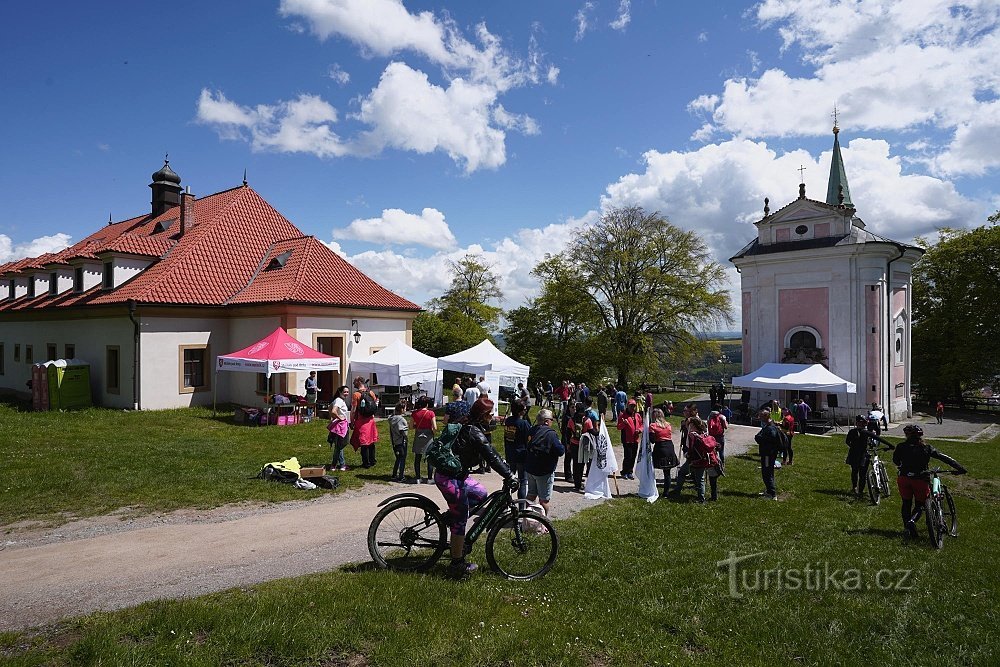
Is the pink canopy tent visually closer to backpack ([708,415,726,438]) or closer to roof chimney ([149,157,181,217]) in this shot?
backpack ([708,415,726,438])

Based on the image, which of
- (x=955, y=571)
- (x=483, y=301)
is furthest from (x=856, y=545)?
(x=483, y=301)

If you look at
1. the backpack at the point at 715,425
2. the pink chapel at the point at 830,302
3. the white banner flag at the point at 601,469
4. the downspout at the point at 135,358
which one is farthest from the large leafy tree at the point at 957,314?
the downspout at the point at 135,358

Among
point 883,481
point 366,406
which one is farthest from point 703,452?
point 366,406

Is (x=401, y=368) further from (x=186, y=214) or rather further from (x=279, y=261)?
(x=186, y=214)

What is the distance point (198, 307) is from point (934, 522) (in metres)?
22.1

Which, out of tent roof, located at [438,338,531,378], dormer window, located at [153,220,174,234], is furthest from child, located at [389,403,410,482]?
dormer window, located at [153,220,174,234]

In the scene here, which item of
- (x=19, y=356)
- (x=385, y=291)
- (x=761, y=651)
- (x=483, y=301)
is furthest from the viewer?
(x=483, y=301)

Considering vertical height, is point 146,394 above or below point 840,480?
above

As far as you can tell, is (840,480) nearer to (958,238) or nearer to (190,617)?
(190,617)

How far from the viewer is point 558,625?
14.5 ft

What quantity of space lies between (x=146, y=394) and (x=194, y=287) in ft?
14.6

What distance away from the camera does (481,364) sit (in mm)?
20250

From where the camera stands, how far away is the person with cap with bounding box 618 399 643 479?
429 inches

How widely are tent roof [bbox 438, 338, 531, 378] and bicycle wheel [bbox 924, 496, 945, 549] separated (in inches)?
568
